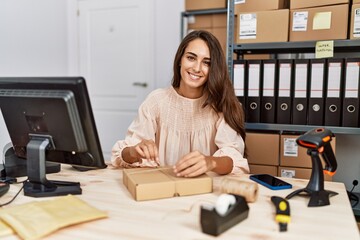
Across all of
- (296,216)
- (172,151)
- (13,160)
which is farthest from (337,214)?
(13,160)

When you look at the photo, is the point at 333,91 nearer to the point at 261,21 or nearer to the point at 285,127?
the point at 285,127

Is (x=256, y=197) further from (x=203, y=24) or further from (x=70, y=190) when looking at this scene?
(x=203, y=24)

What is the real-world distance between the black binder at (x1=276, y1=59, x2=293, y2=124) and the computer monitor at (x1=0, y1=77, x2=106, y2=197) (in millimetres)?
1184

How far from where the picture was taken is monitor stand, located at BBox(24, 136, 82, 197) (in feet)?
3.26

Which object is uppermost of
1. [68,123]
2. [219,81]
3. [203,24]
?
[203,24]

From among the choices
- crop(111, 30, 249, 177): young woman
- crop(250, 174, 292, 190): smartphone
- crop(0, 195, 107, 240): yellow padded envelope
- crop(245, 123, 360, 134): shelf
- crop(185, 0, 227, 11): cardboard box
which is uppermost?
crop(185, 0, 227, 11): cardboard box

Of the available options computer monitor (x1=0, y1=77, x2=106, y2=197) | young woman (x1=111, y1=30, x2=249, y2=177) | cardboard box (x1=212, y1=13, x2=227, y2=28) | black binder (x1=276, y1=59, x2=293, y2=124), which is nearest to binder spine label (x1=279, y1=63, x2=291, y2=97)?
black binder (x1=276, y1=59, x2=293, y2=124)

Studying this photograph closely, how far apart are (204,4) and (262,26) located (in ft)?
1.90

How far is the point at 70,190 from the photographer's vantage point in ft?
3.31

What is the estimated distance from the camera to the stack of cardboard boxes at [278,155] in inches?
71.3

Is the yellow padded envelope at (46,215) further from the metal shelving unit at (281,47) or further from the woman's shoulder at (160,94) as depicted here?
the metal shelving unit at (281,47)

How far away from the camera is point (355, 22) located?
1699mm

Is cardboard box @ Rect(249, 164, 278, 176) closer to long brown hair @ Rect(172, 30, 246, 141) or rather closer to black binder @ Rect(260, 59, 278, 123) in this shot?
black binder @ Rect(260, 59, 278, 123)

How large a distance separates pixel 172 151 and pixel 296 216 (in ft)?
2.55
